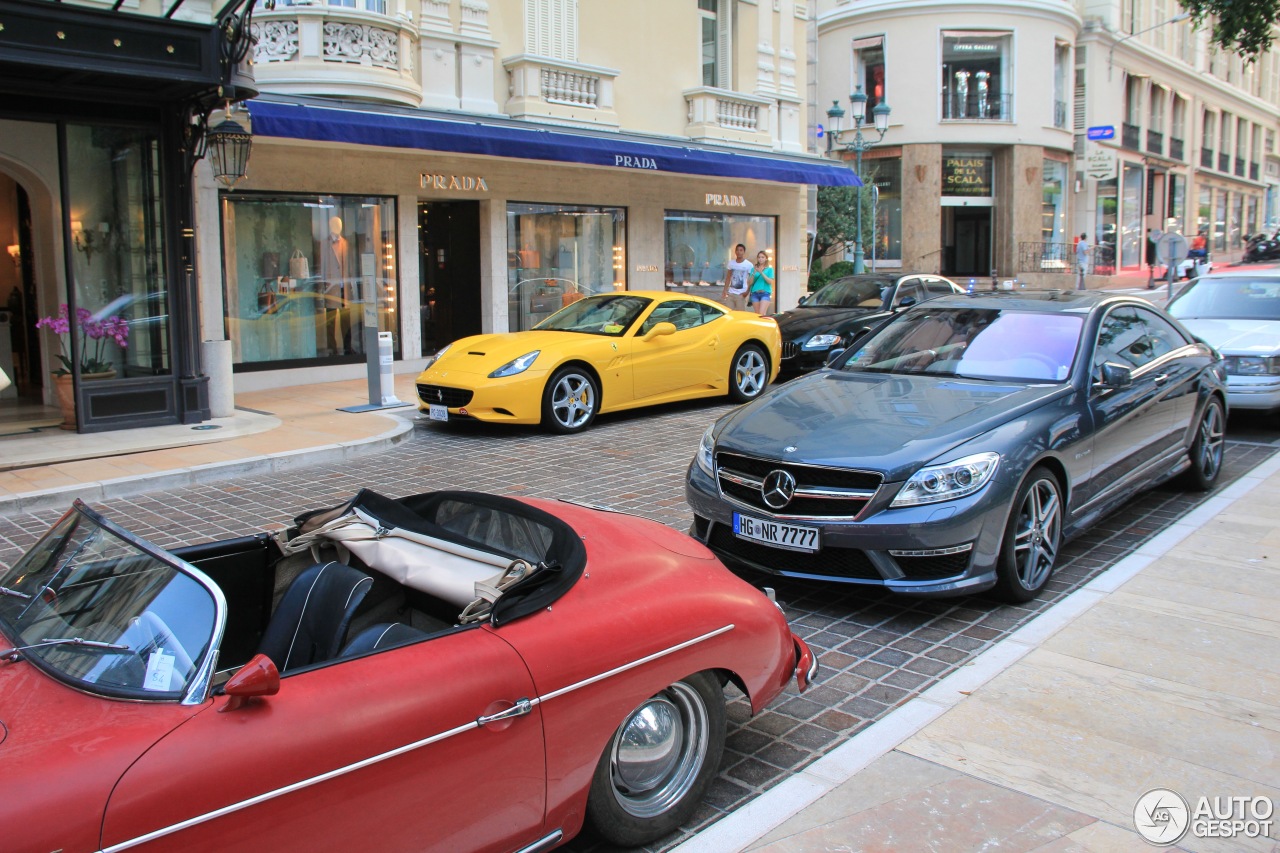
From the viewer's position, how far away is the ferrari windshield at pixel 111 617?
98.1 inches

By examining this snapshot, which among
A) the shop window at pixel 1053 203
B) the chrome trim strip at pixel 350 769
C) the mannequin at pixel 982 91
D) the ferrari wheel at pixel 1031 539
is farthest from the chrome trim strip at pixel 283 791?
the shop window at pixel 1053 203

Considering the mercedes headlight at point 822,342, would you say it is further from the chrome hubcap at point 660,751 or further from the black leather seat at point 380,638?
the black leather seat at point 380,638

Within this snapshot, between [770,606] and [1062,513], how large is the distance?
2735mm

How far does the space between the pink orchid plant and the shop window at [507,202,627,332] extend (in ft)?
24.3

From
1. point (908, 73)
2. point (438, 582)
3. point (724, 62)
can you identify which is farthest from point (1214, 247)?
point (438, 582)

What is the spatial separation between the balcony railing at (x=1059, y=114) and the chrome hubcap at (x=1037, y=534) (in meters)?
36.6

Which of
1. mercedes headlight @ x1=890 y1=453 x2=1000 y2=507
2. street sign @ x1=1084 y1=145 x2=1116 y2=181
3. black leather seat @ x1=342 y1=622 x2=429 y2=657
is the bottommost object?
black leather seat @ x1=342 y1=622 x2=429 y2=657

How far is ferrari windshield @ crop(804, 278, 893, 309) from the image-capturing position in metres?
15.5

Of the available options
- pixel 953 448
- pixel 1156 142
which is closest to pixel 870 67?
pixel 1156 142

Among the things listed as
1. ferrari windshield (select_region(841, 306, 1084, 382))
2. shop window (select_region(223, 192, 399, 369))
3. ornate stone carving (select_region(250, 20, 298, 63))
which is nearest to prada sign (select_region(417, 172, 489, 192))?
shop window (select_region(223, 192, 399, 369))

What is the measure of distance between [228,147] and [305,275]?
14.8 feet

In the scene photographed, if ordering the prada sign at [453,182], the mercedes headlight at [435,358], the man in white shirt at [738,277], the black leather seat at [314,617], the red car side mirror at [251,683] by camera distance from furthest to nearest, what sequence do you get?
the man in white shirt at [738,277], the prada sign at [453,182], the mercedes headlight at [435,358], the black leather seat at [314,617], the red car side mirror at [251,683]

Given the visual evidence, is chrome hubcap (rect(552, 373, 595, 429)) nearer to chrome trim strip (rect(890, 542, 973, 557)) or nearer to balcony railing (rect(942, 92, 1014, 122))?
chrome trim strip (rect(890, 542, 973, 557))

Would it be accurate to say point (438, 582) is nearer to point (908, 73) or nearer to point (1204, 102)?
point (908, 73)
